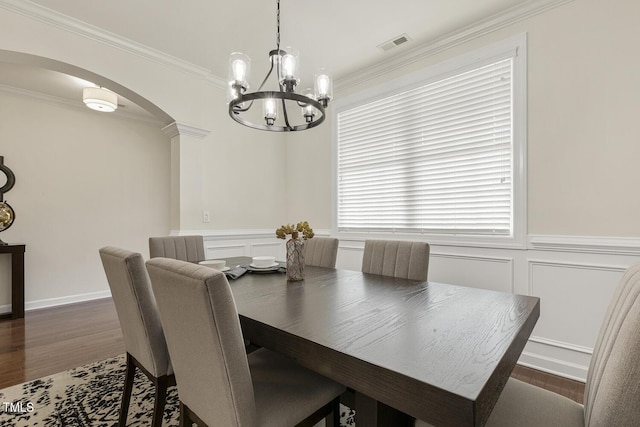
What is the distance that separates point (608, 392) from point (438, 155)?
2.27 m

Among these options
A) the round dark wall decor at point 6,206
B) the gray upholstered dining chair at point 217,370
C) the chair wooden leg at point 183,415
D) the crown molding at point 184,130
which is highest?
the crown molding at point 184,130

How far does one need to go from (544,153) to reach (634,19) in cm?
91

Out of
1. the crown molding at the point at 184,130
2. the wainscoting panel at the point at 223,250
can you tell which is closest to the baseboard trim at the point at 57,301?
the wainscoting panel at the point at 223,250

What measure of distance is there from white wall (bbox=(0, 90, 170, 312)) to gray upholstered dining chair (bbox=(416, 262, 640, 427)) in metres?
4.82

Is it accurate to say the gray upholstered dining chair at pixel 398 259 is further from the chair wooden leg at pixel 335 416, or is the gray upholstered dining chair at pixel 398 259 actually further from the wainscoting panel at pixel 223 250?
the wainscoting panel at pixel 223 250

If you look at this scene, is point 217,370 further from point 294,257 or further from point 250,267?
point 250,267

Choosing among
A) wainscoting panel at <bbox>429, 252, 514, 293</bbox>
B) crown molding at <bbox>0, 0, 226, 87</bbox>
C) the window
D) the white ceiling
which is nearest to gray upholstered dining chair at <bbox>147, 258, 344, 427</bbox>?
wainscoting panel at <bbox>429, 252, 514, 293</bbox>

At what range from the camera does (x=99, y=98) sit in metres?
3.33

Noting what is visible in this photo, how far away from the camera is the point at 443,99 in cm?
270

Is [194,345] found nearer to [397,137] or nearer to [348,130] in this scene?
[397,137]

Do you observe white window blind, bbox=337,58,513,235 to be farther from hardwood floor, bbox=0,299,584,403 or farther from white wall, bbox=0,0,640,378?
hardwood floor, bbox=0,299,584,403

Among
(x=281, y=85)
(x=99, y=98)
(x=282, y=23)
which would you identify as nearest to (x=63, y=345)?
(x=99, y=98)

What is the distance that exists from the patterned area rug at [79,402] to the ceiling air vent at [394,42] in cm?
294

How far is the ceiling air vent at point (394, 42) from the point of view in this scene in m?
2.65
